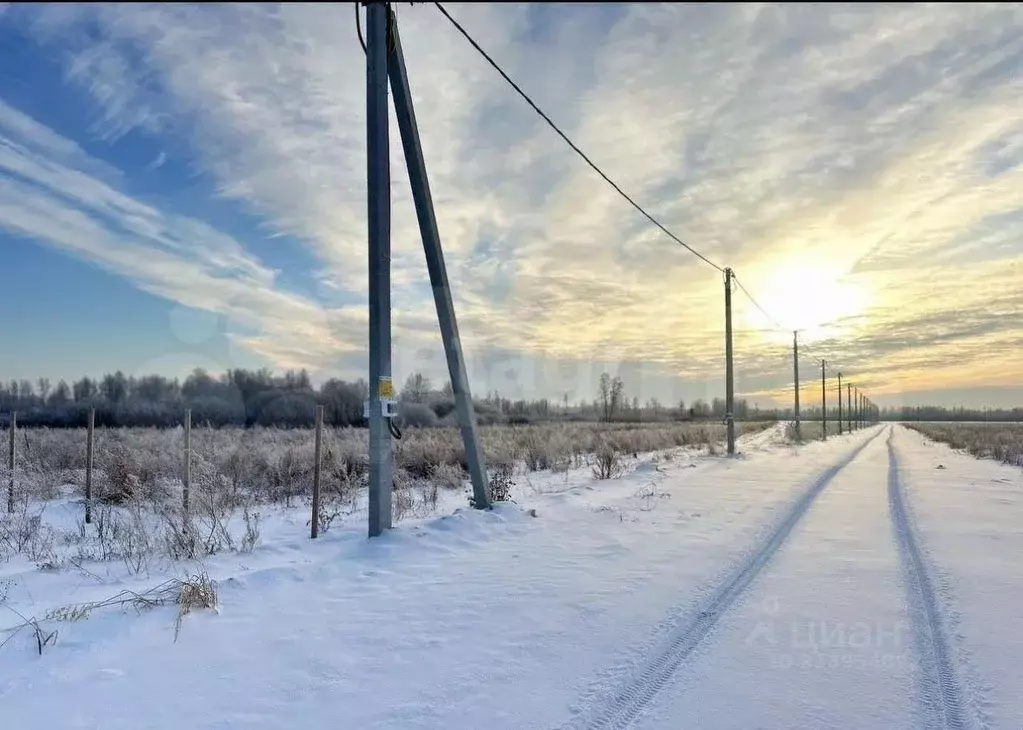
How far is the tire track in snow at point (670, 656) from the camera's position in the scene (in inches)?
135

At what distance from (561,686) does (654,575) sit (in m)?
2.71

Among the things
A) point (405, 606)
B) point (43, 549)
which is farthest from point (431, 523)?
point (43, 549)

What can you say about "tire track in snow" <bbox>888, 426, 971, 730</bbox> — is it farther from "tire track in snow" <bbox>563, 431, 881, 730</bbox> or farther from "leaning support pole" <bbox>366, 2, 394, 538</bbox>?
"leaning support pole" <bbox>366, 2, 394, 538</bbox>

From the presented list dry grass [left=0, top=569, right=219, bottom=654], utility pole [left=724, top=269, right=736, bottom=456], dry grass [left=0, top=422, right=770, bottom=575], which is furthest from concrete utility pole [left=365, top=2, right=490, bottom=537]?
utility pole [left=724, top=269, right=736, bottom=456]

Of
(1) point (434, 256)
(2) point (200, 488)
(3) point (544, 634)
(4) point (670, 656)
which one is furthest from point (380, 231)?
(2) point (200, 488)

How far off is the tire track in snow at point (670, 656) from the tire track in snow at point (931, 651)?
1334 millimetres

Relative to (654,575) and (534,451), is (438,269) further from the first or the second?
(534,451)

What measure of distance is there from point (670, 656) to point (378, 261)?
567cm

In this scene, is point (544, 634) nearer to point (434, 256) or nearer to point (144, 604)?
point (144, 604)

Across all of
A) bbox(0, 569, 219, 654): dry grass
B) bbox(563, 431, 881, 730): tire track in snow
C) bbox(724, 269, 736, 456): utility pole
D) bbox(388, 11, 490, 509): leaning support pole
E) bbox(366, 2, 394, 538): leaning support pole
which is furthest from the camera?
bbox(724, 269, 736, 456): utility pole

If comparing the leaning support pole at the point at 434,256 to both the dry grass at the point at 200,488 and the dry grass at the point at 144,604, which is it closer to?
the dry grass at the point at 200,488

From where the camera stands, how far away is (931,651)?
14.1 ft

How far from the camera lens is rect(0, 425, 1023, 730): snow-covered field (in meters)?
3.52

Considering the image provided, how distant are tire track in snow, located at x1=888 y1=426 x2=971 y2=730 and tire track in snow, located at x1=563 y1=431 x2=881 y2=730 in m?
1.33
